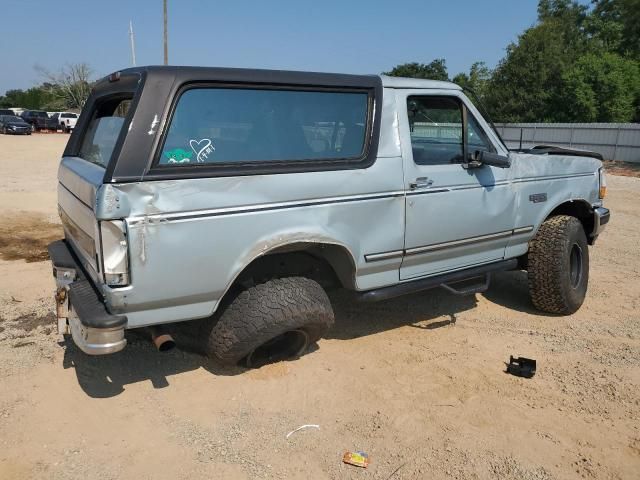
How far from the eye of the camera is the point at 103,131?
3.77m

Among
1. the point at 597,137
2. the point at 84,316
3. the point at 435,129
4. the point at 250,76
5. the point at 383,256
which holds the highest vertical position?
the point at 250,76

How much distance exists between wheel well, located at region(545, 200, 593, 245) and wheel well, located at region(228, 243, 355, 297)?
2397mm

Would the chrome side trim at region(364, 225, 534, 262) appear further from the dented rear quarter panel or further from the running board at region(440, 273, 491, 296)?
the running board at region(440, 273, 491, 296)

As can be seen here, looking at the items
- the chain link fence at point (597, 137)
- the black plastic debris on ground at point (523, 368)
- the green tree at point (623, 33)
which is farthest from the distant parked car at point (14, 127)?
the green tree at point (623, 33)

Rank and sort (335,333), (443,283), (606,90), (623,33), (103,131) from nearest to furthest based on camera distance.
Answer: (103,131) → (443,283) → (335,333) → (606,90) → (623,33)

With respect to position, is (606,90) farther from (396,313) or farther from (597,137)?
(396,313)

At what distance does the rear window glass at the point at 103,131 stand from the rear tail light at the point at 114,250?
0.75 meters

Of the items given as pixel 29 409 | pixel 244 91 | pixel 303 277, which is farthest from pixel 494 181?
pixel 29 409

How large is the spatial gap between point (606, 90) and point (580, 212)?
29.5 metres

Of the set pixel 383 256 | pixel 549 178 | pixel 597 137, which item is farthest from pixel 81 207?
pixel 597 137

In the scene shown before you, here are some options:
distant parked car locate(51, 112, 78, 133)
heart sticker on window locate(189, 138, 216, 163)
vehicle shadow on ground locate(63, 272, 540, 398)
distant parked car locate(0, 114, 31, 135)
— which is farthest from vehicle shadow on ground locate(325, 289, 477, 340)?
distant parked car locate(51, 112, 78, 133)

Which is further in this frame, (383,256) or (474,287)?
(474,287)

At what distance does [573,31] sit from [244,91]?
5375 centimetres

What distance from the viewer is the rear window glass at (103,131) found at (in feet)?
11.1
